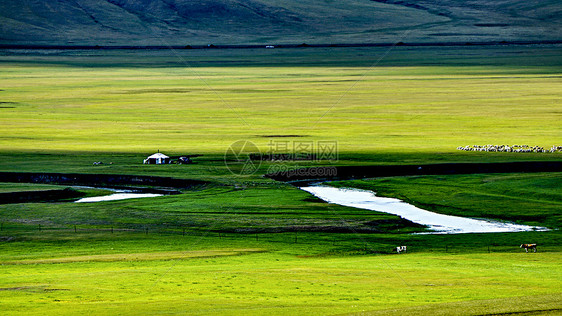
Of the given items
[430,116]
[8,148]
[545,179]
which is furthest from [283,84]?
[545,179]

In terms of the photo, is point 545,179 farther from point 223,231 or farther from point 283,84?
point 283,84

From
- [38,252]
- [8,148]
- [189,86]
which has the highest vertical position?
[189,86]

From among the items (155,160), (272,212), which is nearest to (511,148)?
(272,212)

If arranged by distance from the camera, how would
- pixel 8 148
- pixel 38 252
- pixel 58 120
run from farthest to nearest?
pixel 58 120
pixel 8 148
pixel 38 252

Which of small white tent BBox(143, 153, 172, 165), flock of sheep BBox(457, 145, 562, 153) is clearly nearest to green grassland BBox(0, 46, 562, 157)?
flock of sheep BBox(457, 145, 562, 153)

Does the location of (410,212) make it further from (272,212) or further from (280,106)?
(280,106)

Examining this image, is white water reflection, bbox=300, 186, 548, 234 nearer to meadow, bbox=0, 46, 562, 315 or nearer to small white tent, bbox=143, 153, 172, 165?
meadow, bbox=0, 46, 562, 315
